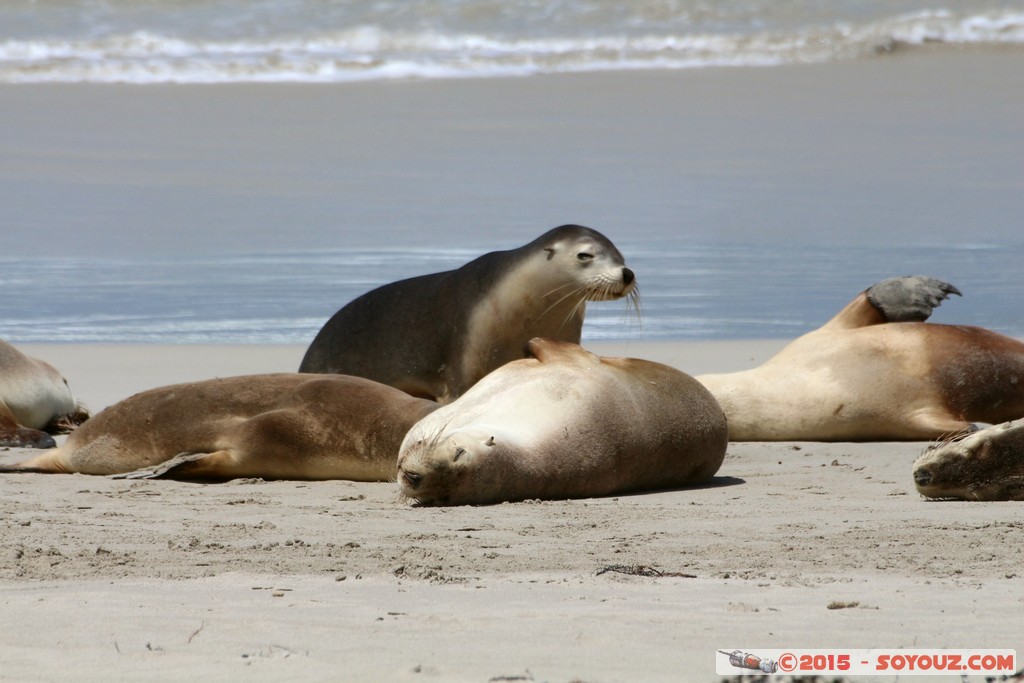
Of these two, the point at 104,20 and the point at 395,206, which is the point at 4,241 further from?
the point at 104,20

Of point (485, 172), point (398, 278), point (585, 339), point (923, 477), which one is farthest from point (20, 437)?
point (485, 172)

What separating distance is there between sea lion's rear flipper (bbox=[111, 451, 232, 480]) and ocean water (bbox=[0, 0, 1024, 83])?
72.6ft

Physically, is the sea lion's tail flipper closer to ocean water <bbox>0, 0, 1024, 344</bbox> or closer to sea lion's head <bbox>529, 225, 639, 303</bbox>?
sea lion's head <bbox>529, 225, 639, 303</bbox>

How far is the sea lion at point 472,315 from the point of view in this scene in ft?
26.0

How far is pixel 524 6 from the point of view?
34.6 meters

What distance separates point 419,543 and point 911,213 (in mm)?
11666

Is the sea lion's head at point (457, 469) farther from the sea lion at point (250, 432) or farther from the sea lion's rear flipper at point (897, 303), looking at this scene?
the sea lion's rear flipper at point (897, 303)

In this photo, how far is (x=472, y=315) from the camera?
8.13 meters

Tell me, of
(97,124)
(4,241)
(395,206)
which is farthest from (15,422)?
(97,124)

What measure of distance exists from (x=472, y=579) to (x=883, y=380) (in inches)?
163

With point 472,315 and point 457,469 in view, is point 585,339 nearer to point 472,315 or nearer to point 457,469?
point 472,315

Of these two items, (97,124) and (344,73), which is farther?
(344,73)

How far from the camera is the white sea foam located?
2891 centimetres

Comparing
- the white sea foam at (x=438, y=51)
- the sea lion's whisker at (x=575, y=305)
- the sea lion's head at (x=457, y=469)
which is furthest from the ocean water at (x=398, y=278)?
the white sea foam at (x=438, y=51)
